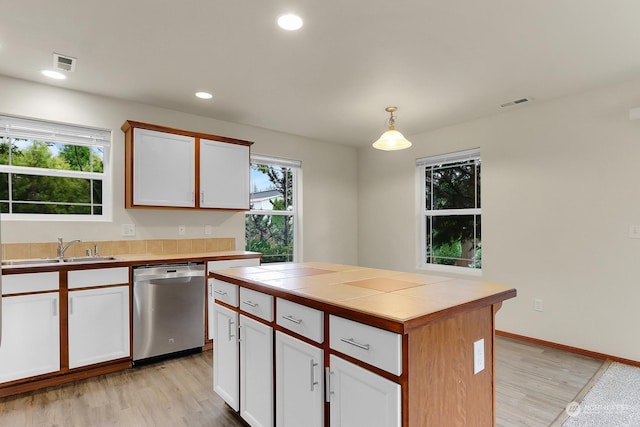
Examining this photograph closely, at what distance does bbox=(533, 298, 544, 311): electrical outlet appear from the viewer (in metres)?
3.58

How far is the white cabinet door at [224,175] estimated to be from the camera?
3717 millimetres

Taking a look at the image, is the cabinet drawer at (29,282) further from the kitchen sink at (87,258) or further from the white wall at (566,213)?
the white wall at (566,213)

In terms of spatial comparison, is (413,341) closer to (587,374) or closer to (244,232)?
(587,374)

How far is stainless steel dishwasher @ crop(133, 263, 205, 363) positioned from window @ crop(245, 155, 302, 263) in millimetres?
1270

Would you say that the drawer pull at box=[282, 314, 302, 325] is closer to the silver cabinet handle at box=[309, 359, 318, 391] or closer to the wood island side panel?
the silver cabinet handle at box=[309, 359, 318, 391]

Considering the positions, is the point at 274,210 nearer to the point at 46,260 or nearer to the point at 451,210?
the point at 451,210

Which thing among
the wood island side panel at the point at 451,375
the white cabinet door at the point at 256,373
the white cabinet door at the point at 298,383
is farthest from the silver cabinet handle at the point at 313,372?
the wood island side panel at the point at 451,375

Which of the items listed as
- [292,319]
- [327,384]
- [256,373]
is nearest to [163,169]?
[256,373]

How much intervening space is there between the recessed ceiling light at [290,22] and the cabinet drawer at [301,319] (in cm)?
165

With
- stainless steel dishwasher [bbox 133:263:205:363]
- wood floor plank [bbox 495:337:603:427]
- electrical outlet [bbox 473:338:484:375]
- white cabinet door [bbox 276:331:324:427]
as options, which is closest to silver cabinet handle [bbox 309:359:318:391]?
white cabinet door [bbox 276:331:324:427]

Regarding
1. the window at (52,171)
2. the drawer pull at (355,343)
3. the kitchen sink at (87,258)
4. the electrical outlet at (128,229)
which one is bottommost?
the drawer pull at (355,343)

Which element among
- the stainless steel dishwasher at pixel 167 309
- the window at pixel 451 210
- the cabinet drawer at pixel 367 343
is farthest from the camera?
the window at pixel 451 210

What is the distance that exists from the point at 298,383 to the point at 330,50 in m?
2.14

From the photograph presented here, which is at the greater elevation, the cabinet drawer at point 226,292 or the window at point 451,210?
the window at point 451,210
